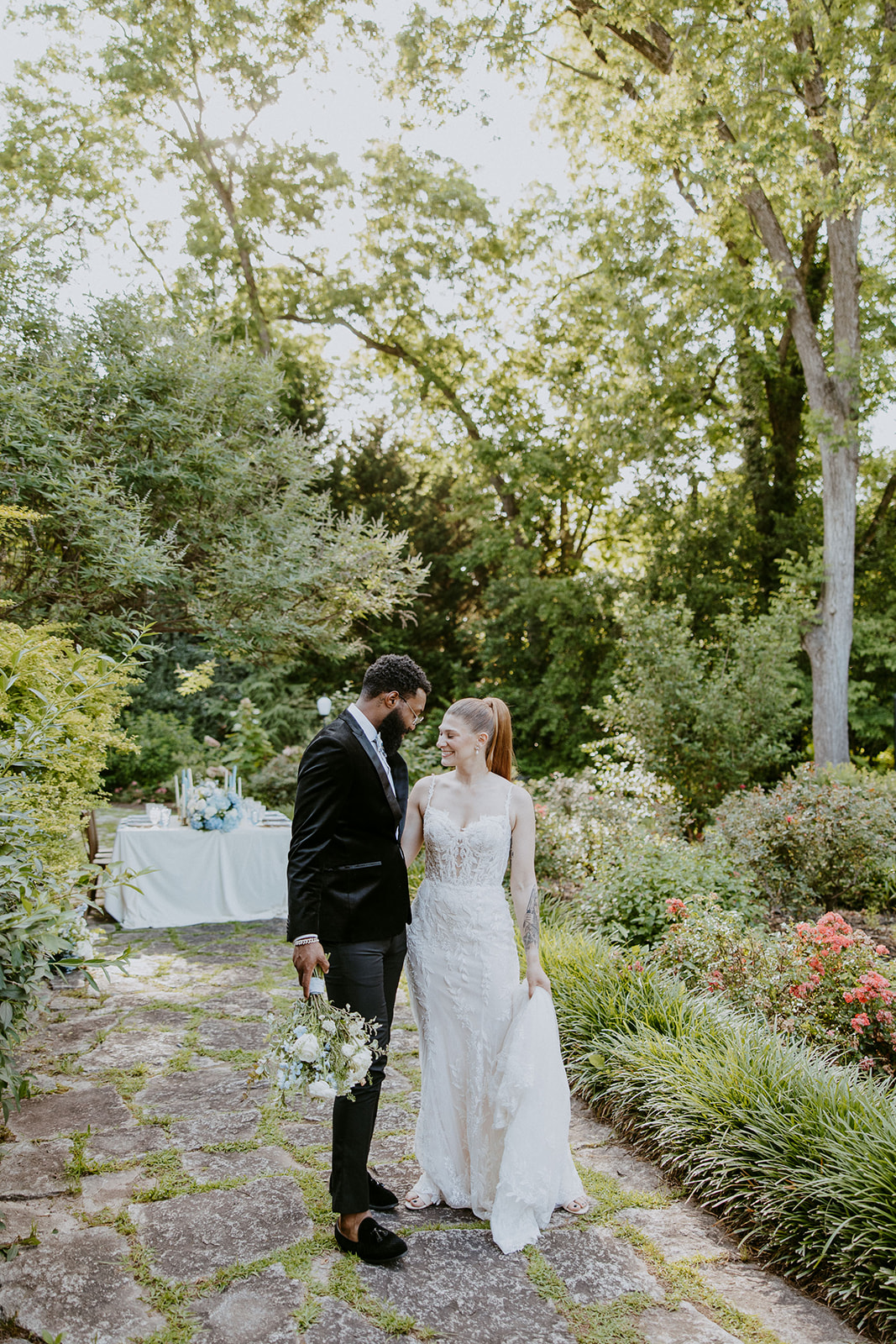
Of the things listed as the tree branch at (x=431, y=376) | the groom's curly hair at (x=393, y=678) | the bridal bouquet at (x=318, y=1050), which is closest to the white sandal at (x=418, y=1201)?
the bridal bouquet at (x=318, y=1050)

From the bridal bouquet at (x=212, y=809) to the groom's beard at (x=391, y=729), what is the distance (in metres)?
5.14

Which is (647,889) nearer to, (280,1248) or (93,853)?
(280,1248)

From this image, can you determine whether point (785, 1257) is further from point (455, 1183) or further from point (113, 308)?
point (113, 308)

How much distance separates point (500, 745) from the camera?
11.8 feet

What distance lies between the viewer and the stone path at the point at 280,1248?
8.64 ft

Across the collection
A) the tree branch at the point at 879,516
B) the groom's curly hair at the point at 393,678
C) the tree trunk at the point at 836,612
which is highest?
the tree branch at the point at 879,516

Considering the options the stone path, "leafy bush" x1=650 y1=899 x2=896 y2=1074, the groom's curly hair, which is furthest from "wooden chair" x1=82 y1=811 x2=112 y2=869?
the groom's curly hair

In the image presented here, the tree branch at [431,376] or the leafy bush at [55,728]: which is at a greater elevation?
the tree branch at [431,376]

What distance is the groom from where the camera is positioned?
115 inches

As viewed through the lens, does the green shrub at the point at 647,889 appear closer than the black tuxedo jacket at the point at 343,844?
No

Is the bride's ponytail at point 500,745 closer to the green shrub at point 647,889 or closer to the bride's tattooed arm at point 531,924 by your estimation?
the bride's tattooed arm at point 531,924

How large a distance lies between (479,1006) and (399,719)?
3.69ft

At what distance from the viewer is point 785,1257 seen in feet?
9.84

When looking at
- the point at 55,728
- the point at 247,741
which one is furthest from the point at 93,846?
the point at 55,728
